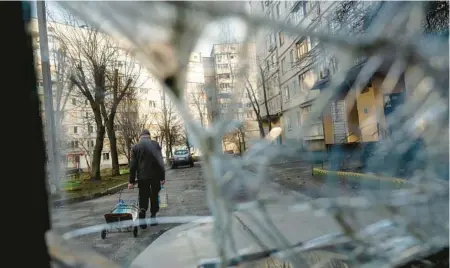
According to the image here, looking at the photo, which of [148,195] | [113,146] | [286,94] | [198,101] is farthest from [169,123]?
[148,195]

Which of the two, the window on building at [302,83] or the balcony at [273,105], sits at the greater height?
Answer: the window on building at [302,83]

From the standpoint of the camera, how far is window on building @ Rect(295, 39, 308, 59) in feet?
2.65

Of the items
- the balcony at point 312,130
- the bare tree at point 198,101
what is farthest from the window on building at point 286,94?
the bare tree at point 198,101

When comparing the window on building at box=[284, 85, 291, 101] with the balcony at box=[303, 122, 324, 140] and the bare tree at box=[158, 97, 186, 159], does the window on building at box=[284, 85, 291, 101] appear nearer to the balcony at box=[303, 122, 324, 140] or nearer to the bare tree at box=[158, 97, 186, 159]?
the balcony at box=[303, 122, 324, 140]

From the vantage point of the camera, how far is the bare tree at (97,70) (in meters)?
0.81

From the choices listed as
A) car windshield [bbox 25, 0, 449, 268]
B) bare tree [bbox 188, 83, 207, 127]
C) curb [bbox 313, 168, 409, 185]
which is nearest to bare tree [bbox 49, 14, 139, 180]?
car windshield [bbox 25, 0, 449, 268]

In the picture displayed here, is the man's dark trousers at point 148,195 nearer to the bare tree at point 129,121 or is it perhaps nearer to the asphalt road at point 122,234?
the asphalt road at point 122,234

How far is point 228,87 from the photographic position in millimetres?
752

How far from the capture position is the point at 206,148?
68cm

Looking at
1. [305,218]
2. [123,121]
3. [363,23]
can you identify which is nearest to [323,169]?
[305,218]

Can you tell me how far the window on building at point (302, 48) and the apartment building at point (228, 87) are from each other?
0.39 feet

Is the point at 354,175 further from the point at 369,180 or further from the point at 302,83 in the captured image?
the point at 302,83

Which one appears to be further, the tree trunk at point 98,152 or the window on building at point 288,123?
the tree trunk at point 98,152

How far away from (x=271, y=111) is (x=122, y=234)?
1147mm
